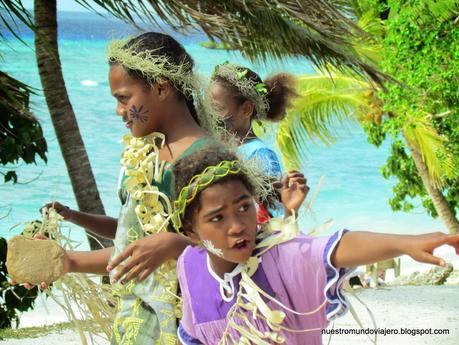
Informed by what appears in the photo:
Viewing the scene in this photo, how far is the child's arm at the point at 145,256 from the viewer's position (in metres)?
2.74

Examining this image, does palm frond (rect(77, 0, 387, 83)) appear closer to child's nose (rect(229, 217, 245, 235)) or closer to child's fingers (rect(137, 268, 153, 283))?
child's fingers (rect(137, 268, 153, 283))

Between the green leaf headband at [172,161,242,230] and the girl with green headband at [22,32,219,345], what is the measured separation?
0.20m

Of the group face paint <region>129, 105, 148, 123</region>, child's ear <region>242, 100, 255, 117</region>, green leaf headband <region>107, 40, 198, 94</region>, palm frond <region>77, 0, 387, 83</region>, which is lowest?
child's ear <region>242, 100, 255, 117</region>

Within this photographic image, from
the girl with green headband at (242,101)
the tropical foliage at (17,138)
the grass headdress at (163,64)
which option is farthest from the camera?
the tropical foliage at (17,138)

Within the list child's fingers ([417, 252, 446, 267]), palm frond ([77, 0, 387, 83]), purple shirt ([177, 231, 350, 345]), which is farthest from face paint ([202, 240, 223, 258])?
palm frond ([77, 0, 387, 83])

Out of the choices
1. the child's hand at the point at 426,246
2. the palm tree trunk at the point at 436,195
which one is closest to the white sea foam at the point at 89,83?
the palm tree trunk at the point at 436,195

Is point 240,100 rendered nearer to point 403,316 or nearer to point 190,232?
point 190,232

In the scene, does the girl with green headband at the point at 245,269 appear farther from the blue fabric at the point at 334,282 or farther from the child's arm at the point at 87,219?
the child's arm at the point at 87,219

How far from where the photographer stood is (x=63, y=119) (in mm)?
7277

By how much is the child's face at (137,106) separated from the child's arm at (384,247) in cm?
88

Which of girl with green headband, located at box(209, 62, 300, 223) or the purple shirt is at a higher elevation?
girl with green headband, located at box(209, 62, 300, 223)

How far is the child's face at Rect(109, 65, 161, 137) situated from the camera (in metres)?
3.03

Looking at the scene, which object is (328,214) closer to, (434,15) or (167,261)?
(434,15)

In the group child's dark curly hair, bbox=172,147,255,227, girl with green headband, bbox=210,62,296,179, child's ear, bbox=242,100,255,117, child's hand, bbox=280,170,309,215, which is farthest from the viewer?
child's ear, bbox=242,100,255,117
